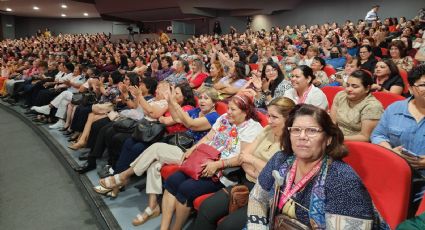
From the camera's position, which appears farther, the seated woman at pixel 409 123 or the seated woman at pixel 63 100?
the seated woman at pixel 63 100

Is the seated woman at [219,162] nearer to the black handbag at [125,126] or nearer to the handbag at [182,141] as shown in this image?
the handbag at [182,141]

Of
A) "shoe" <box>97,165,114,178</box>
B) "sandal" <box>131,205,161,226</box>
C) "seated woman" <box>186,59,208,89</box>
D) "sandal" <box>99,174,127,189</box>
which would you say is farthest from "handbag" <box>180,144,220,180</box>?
"seated woman" <box>186,59,208,89</box>

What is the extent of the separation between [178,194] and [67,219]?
1.10 meters

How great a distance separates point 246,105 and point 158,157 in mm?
828

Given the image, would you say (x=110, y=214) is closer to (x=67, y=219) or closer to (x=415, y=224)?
(x=67, y=219)

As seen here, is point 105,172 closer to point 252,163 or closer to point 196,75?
point 252,163

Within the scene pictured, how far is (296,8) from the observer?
52.3ft

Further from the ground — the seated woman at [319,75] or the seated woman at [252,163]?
the seated woman at [319,75]

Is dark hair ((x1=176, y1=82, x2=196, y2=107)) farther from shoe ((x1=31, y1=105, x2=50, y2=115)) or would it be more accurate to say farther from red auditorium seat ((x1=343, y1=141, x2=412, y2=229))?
shoe ((x1=31, y1=105, x2=50, y2=115))

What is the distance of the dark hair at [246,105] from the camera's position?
2424 mm

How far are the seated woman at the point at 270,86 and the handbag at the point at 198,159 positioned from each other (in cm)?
129

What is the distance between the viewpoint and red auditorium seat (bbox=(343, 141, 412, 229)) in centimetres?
143

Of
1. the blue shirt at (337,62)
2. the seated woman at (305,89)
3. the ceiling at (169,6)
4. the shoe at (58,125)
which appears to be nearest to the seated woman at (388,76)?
the seated woman at (305,89)

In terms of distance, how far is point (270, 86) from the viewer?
372 centimetres
